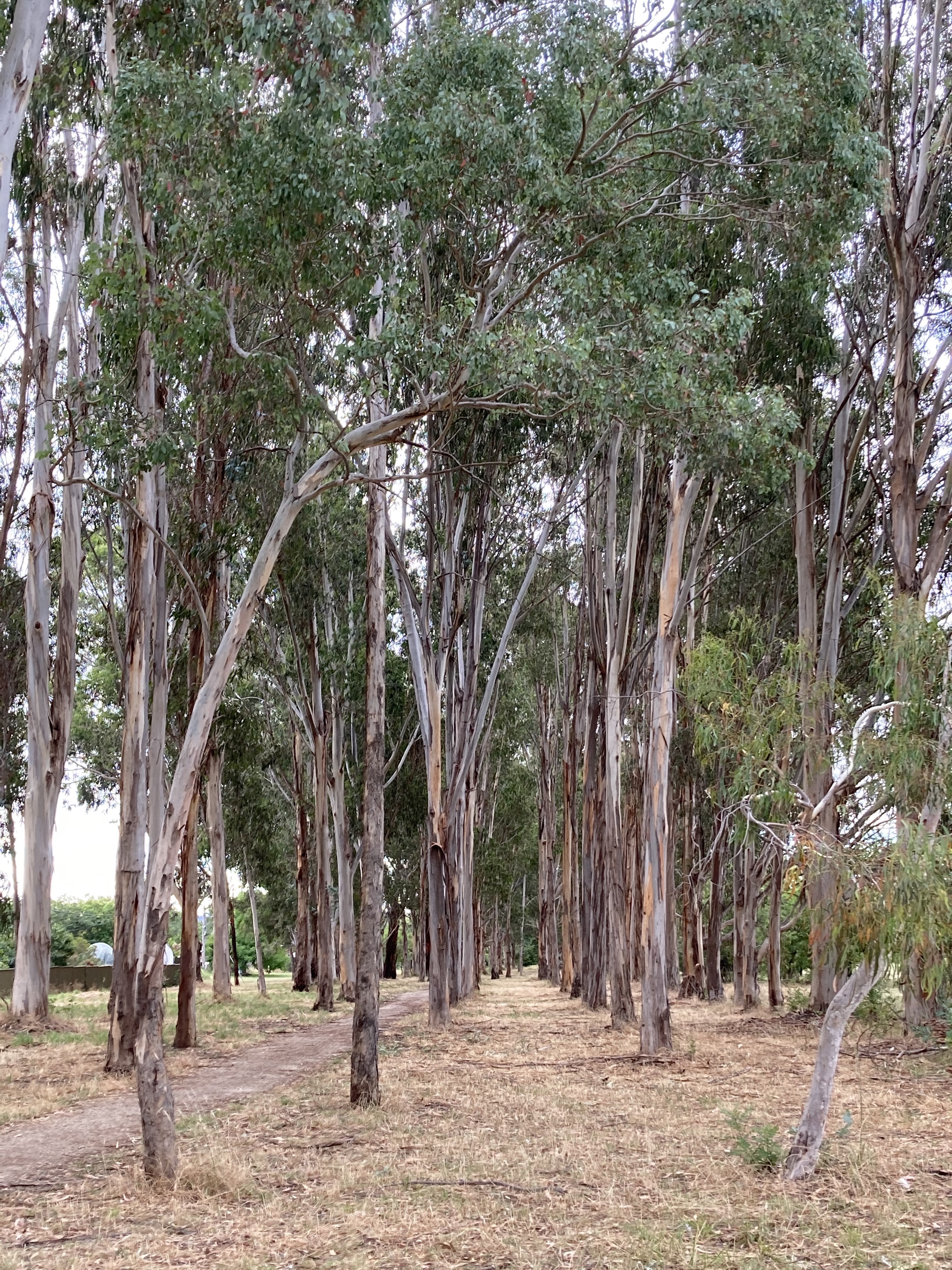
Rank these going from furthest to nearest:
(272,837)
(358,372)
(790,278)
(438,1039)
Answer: (272,837) < (438,1039) < (790,278) < (358,372)

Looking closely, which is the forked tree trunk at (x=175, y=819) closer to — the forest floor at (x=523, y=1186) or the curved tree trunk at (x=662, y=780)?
the forest floor at (x=523, y=1186)

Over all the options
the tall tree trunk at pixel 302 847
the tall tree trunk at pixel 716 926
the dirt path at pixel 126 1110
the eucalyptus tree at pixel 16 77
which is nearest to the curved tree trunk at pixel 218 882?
the tall tree trunk at pixel 302 847

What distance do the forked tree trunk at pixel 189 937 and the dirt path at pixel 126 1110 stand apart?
0.81 metres

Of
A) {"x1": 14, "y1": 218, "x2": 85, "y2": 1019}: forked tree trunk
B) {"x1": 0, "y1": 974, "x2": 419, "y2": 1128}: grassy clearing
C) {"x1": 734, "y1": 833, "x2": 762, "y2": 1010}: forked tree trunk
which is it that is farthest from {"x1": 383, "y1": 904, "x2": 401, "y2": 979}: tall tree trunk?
{"x1": 14, "y1": 218, "x2": 85, "y2": 1019}: forked tree trunk

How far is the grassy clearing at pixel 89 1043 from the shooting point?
10789 mm

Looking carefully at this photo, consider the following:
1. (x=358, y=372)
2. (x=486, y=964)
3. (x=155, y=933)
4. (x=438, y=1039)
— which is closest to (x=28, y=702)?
(x=438, y=1039)

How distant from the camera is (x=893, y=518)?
588 inches

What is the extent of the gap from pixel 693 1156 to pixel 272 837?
87.9 ft

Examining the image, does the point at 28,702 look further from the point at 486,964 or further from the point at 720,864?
the point at 486,964

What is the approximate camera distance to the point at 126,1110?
32.6 ft

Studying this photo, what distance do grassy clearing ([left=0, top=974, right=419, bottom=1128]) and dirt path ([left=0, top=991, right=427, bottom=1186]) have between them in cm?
31

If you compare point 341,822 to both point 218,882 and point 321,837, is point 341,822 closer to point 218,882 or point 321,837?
point 321,837

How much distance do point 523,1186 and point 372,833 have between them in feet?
13.1

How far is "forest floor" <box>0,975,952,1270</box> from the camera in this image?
17.8 ft
